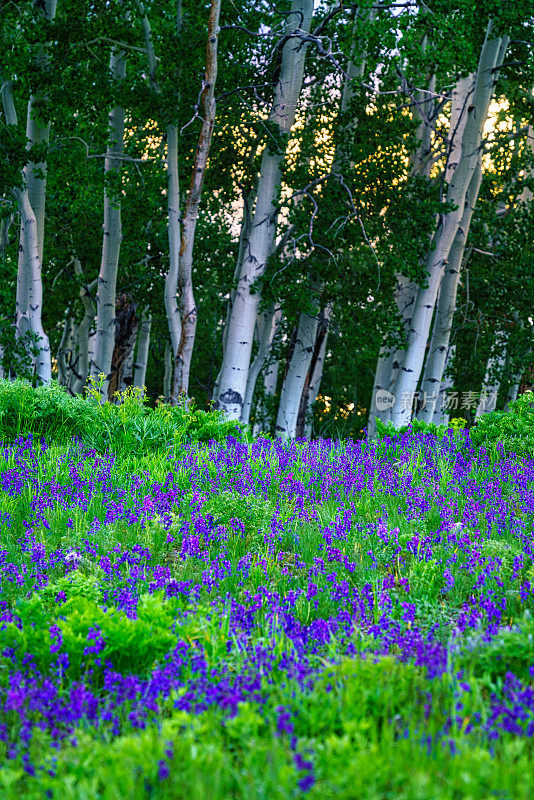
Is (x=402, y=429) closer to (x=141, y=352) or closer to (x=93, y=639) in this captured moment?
(x=93, y=639)

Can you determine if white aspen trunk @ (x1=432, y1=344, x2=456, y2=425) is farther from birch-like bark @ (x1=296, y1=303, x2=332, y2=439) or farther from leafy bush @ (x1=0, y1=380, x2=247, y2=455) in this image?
leafy bush @ (x1=0, y1=380, x2=247, y2=455)

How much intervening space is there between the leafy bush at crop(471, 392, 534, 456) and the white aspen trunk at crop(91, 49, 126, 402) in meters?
8.52

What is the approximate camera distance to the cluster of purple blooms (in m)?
2.96

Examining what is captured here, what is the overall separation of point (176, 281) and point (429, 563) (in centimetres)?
907

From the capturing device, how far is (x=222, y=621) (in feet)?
12.0

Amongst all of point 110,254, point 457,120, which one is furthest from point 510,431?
point 110,254

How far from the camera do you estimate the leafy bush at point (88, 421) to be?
8.64 meters

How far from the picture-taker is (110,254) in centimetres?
1558

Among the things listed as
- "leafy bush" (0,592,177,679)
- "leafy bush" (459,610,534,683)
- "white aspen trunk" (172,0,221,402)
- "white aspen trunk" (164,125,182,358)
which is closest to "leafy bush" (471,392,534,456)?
"white aspen trunk" (172,0,221,402)

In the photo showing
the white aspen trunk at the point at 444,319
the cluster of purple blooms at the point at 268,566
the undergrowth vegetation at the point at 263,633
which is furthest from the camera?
the white aspen trunk at the point at 444,319

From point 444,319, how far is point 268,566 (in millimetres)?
12456

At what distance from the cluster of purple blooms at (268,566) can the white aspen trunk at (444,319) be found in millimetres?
7697

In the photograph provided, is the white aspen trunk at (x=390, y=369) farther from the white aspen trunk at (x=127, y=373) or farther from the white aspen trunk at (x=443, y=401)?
the white aspen trunk at (x=127, y=373)

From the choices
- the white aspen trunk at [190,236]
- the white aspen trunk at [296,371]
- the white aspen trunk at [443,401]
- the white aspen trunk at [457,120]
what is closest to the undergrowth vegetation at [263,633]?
the white aspen trunk at [190,236]
